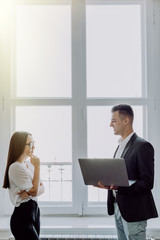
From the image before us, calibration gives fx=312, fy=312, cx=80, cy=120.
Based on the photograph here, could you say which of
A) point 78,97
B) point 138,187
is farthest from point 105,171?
point 78,97

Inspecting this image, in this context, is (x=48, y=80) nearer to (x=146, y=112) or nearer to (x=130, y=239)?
(x=146, y=112)

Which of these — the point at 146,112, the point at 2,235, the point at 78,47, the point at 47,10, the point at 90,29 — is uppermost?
the point at 47,10

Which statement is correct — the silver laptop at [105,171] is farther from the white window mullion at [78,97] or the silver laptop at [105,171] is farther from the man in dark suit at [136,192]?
the white window mullion at [78,97]

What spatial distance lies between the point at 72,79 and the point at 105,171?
1095 mm

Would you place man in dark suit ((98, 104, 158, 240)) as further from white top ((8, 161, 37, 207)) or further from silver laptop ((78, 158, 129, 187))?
white top ((8, 161, 37, 207))

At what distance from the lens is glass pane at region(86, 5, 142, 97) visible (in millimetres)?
2848

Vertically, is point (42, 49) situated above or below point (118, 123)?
above

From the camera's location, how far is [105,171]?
1.97 m

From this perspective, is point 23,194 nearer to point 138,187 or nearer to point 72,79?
point 138,187

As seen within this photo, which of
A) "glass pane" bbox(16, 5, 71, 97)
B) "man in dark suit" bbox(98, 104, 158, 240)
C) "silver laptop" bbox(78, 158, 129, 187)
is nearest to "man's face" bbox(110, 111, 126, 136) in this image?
"man in dark suit" bbox(98, 104, 158, 240)

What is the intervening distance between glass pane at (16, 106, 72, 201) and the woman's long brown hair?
→ 642 mm

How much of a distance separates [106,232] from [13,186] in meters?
0.86

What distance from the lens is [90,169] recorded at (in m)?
2.02

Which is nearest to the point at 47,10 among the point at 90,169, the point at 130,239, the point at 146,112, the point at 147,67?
the point at 147,67
